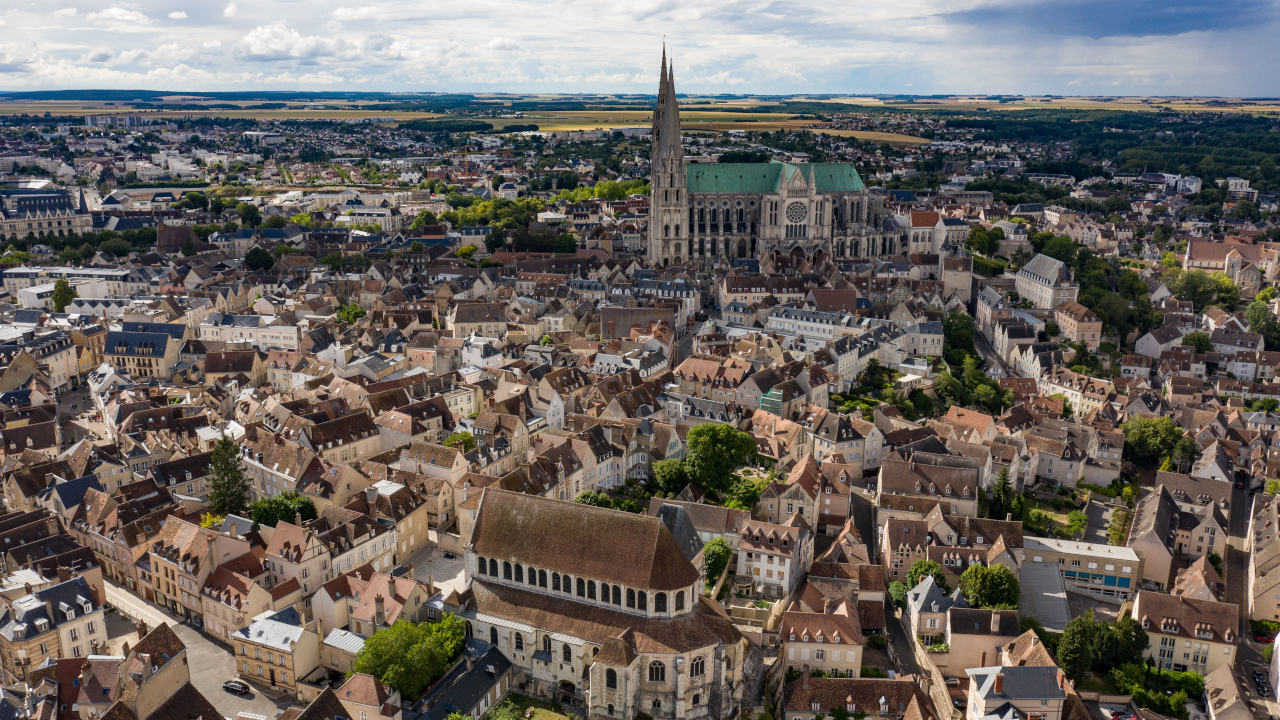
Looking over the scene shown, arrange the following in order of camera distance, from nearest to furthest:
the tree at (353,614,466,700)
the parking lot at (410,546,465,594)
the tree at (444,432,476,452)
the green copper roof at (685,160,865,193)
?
the tree at (353,614,466,700)
the parking lot at (410,546,465,594)
the tree at (444,432,476,452)
the green copper roof at (685,160,865,193)

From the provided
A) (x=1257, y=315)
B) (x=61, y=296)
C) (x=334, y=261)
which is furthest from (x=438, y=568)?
(x=1257, y=315)

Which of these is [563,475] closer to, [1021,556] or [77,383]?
[1021,556]

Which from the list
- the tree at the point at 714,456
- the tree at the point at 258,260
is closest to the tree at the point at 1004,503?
the tree at the point at 714,456

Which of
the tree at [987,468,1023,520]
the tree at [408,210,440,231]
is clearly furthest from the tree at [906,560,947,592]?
the tree at [408,210,440,231]

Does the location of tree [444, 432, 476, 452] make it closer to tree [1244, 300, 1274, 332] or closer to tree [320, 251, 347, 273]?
tree [320, 251, 347, 273]

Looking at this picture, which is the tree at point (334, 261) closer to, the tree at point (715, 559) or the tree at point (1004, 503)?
the tree at point (715, 559)

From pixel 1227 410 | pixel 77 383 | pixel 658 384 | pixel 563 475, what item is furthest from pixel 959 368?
pixel 77 383
